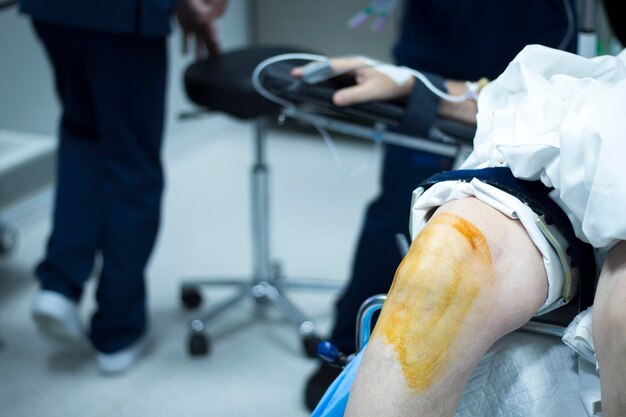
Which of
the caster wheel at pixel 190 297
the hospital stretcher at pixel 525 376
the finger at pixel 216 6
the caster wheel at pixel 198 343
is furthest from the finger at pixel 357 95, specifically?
the caster wheel at pixel 190 297

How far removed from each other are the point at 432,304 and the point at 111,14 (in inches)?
41.8

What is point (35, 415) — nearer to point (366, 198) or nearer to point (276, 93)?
point (276, 93)

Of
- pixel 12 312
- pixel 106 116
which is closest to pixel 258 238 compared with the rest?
pixel 106 116

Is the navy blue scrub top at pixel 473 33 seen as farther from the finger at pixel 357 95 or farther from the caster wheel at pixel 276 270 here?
the caster wheel at pixel 276 270

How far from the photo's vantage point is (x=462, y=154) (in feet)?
4.35

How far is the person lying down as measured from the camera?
0.77 m

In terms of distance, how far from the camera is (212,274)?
2.25m

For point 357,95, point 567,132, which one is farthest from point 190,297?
point 567,132

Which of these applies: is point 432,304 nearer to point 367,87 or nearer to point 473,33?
point 367,87

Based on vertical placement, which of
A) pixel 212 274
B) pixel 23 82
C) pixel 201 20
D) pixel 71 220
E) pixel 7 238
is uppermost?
pixel 201 20

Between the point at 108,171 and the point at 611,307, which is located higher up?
the point at 611,307

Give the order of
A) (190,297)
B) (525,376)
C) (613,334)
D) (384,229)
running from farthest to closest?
(190,297), (384,229), (525,376), (613,334)

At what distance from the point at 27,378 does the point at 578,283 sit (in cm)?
131

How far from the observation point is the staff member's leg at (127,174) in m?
1.66
